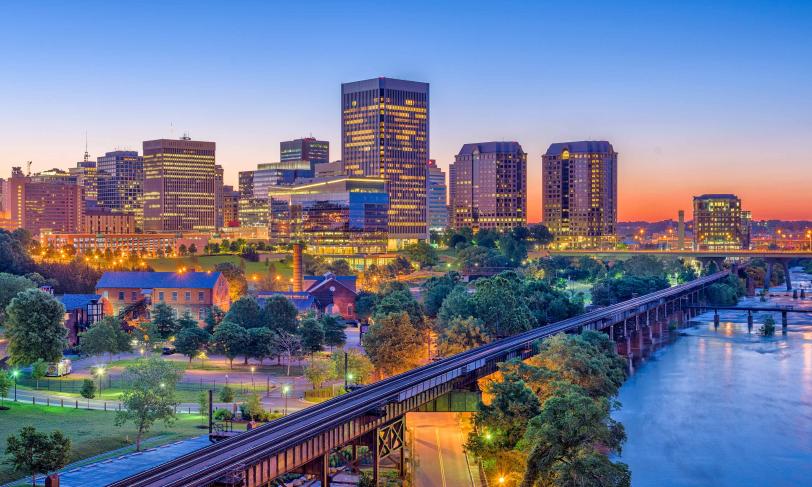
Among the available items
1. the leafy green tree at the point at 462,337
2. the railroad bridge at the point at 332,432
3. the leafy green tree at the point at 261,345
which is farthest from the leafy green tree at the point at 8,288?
the railroad bridge at the point at 332,432

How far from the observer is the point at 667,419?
8394 centimetres

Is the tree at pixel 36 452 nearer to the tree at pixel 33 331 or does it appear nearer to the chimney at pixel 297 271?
the tree at pixel 33 331

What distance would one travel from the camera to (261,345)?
309ft

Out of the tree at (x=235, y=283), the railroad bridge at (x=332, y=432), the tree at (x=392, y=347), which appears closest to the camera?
the railroad bridge at (x=332, y=432)

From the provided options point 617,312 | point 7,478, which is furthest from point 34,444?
point 617,312

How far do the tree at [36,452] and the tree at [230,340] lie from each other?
44265 mm

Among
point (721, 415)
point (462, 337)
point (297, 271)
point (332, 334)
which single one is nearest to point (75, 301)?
point (332, 334)

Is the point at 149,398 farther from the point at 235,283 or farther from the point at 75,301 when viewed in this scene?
the point at 235,283

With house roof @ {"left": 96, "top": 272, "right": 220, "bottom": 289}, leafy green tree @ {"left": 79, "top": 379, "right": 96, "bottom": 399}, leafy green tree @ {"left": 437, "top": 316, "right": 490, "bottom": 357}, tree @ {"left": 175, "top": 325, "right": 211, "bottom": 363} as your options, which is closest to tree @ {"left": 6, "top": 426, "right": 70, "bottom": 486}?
leafy green tree @ {"left": 79, "top": 379, "right": 96, "bottom": 399}

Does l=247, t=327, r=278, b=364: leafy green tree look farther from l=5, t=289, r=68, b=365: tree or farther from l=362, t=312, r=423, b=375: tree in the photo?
l=5, t=289, r=68, b=365: tree

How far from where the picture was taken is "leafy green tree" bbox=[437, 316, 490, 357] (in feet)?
305

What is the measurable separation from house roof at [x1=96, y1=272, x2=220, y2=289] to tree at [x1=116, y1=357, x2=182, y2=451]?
6795cm

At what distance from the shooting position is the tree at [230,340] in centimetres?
9388

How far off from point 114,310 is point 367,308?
129 feet
